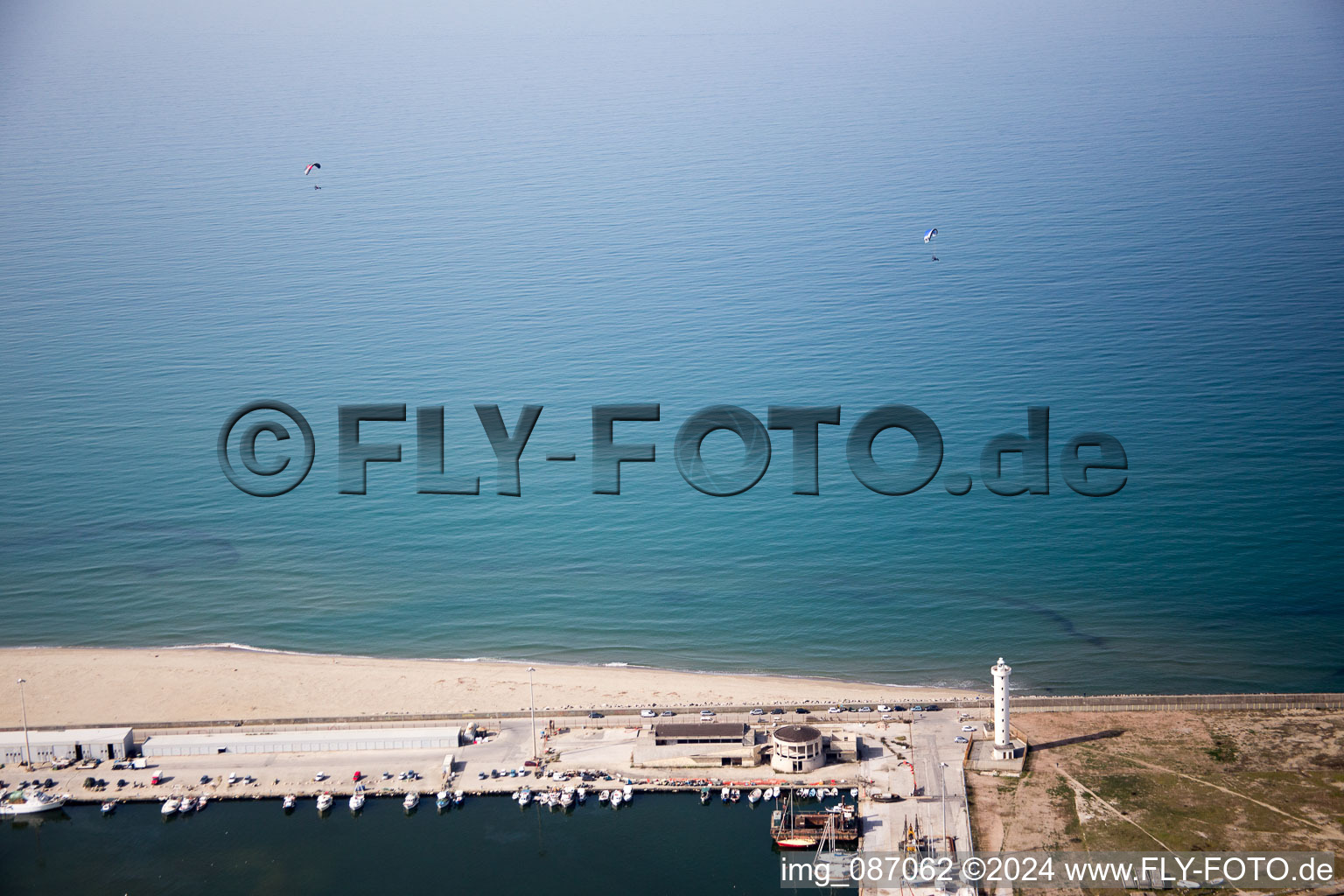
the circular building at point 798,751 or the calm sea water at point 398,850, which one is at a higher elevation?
the circular building at point 798,751

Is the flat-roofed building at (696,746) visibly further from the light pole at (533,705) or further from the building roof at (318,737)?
the building roof at (318,737)

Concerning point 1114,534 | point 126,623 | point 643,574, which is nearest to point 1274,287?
point 1114,534

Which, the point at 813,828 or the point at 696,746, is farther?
the point at 696,746

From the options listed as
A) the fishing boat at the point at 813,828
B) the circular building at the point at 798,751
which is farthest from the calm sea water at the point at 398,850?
the circular building at the point at 798,751

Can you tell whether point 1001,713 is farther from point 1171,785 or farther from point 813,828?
point 813,828

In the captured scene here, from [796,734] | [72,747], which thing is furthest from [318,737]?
[796,734]

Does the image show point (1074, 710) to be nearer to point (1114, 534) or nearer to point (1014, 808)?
point (1014, 808)
